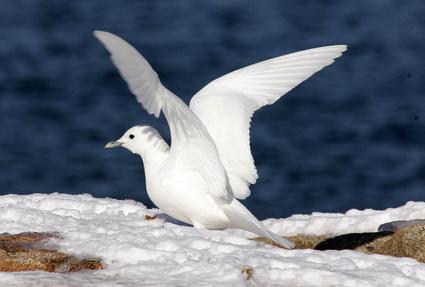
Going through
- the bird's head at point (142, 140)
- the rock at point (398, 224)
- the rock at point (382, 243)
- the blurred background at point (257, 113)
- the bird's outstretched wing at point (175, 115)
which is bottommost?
the rock at point (382, 243)

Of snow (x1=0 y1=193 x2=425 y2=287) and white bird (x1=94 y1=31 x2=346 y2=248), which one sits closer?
snow (x1=0 y1=193 x2=425 y2=287)

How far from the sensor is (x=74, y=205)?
10727 millimetres

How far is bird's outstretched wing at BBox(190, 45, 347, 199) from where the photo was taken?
10133 mm

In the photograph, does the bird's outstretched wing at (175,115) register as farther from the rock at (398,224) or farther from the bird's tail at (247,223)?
the rock at (398,224)

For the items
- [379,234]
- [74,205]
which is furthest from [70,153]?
[379,234]

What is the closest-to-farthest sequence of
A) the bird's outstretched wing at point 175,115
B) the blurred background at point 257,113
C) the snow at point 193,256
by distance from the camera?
the snow at point 193,256 → the bird's outstretched wing at point 175,115 → the blurred background at point 257,113

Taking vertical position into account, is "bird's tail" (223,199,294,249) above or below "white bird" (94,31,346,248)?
below

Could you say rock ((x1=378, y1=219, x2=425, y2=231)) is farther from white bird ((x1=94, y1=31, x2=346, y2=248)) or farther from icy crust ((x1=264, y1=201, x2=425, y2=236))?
white bird ((x1=94, y1=31, x2=346, y2=248))

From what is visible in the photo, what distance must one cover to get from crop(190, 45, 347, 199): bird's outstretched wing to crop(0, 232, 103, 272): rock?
1.78m

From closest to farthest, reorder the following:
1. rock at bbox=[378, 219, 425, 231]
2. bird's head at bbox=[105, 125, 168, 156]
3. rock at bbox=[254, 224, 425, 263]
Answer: rock at bbox=[254, 224, 425, 263] → rock at bbox=[378, 219, 425, 231] → bird's head at bbox=[105, 125, 168, 156]

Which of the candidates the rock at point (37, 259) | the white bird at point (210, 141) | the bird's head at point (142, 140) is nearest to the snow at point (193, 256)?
the rock at point (37, 259)

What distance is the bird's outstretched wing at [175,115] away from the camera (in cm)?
857

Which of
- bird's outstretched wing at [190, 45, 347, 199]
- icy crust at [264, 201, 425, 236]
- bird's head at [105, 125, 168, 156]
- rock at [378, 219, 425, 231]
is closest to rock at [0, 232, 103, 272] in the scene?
bird's head at [105, 125, 168, 156]

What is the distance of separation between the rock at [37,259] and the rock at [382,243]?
1.59 m
